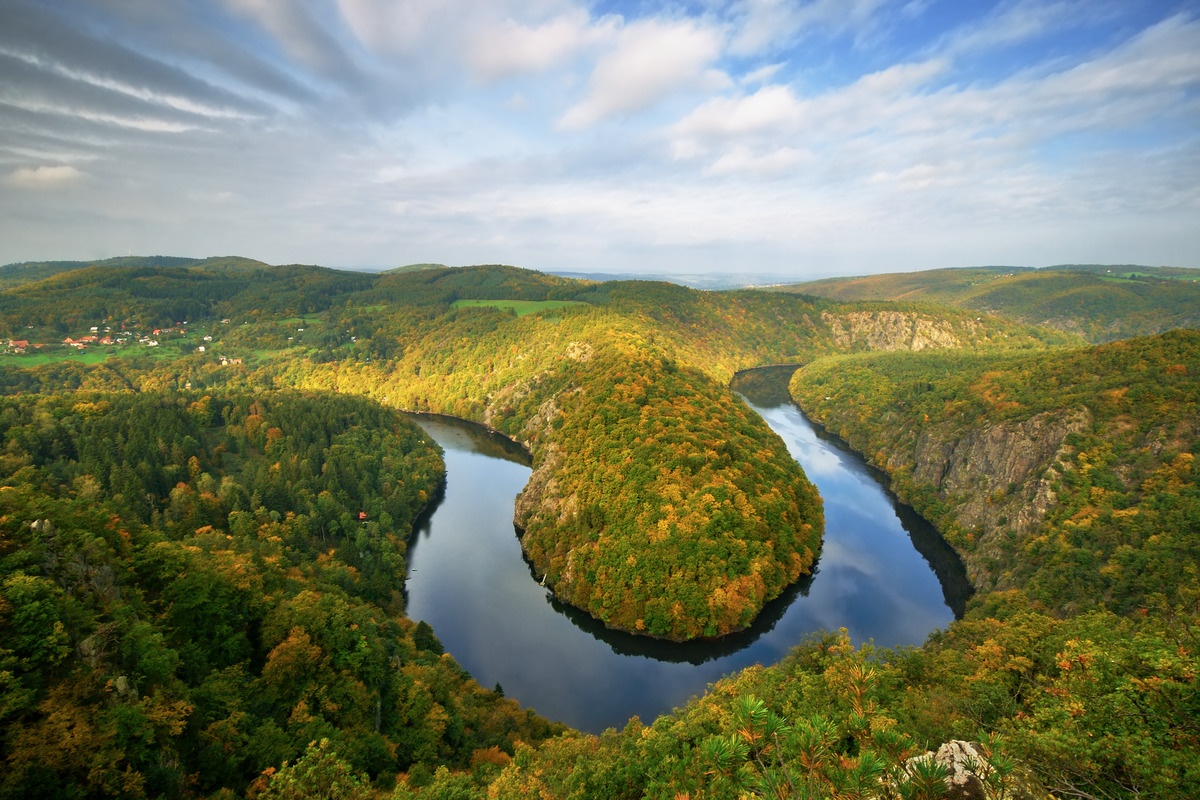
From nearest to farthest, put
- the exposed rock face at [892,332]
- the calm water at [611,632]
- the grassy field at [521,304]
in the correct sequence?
the calm water at [611,632] → the grassy field at [521,304] → the exposed rock face at [892,332]

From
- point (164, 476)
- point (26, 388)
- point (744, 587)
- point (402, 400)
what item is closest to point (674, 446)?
point (744, 587)

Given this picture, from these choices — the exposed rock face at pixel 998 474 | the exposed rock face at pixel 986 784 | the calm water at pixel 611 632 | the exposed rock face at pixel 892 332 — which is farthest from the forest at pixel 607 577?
the exposed rock face at pixel 892 332

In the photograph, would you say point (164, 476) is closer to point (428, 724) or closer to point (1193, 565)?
point (428, 724)

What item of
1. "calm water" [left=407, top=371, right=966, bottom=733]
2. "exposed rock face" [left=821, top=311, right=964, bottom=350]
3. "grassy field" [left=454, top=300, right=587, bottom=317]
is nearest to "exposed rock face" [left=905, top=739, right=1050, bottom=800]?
"calm water" [left=407, top=371, right=966, bottom=733]

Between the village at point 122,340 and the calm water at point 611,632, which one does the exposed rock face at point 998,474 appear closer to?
the calm water at point 611,632

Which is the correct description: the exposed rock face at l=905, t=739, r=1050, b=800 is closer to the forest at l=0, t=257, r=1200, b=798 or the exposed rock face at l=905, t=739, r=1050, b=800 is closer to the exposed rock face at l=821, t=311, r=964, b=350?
the forest at l=0, t=257, r=1200, b=798
